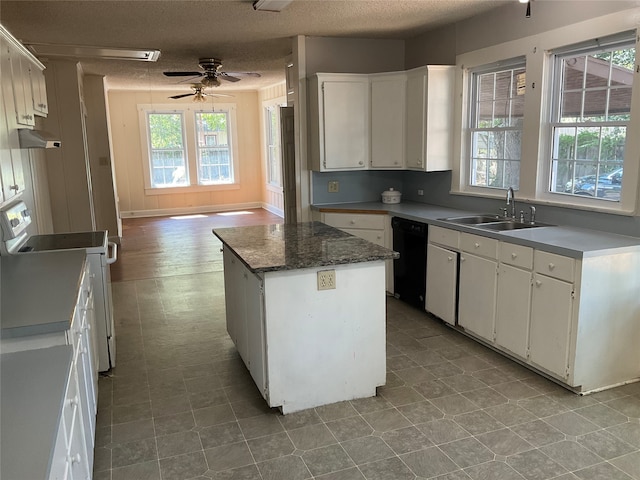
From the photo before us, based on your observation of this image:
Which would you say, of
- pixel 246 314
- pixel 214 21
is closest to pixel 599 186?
pixel 246 314

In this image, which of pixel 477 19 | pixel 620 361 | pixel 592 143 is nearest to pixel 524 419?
pixel 620 361

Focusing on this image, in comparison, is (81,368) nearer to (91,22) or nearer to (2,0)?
(2,0)

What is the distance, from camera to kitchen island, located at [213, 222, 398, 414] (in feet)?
9.18

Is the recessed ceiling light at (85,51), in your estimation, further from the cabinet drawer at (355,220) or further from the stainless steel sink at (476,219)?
the stainless steel sink at (476,219)

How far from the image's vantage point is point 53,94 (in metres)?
6.03

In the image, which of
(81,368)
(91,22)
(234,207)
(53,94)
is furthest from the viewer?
(234,207)

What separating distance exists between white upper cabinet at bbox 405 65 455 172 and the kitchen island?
2.01 meters

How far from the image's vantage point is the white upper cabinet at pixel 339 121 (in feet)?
16.4

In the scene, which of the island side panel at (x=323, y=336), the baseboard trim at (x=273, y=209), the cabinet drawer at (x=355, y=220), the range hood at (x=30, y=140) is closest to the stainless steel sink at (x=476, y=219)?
the cabinet drawer at (x=355, y=220)

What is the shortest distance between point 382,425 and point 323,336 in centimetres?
57

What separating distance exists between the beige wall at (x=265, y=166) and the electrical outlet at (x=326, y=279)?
7.23 meters

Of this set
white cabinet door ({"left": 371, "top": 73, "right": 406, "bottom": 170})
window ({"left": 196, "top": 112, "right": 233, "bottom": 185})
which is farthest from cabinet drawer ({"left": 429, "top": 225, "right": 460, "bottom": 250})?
window ({"left": 196, "top": 112, "right": 233, "bottom": 185})

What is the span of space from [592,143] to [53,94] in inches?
225

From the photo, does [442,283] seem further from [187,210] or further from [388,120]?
[187,210]
